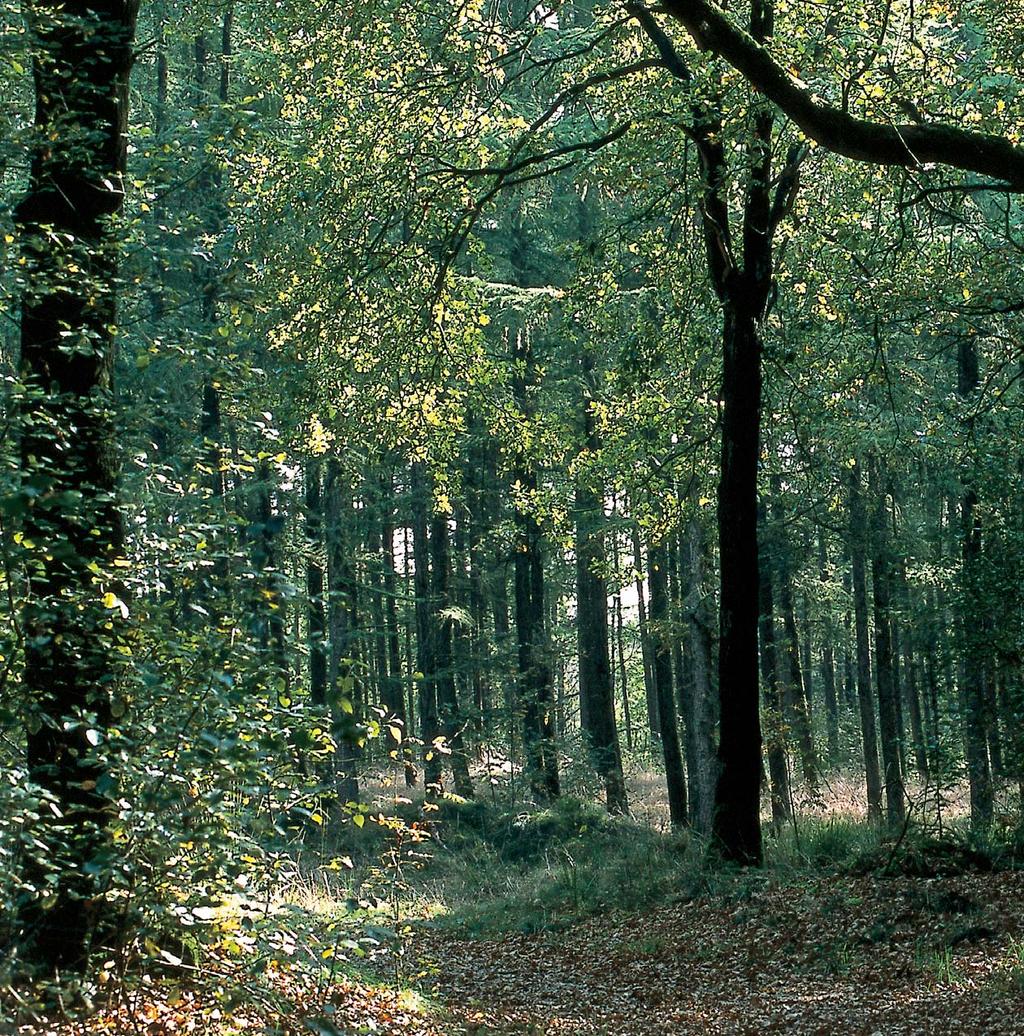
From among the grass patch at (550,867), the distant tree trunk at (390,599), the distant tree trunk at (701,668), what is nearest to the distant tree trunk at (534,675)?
the grass patch at (550,867)

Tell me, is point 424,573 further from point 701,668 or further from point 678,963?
point 678,963

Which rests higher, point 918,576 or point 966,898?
point 918,576

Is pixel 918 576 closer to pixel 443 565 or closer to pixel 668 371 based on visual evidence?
pixel 668 371

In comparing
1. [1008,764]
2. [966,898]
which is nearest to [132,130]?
[966,898]

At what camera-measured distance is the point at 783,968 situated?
343 inches

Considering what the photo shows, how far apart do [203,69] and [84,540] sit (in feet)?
63.6

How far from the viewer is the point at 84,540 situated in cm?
510

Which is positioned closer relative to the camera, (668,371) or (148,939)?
(148,939)

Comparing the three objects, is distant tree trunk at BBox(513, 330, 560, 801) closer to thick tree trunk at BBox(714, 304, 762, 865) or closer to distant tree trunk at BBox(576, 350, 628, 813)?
distant tree trunk at BBox(576, 350, 628, 813)

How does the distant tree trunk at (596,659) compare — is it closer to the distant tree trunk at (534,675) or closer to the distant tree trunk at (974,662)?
the distant tree trunk at (534,675)

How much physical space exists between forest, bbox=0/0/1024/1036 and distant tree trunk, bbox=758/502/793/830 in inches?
6.0

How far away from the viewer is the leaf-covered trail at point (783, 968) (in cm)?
734

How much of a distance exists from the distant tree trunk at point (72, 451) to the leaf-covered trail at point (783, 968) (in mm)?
3367

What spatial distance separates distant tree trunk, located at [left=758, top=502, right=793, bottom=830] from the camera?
18406mm
